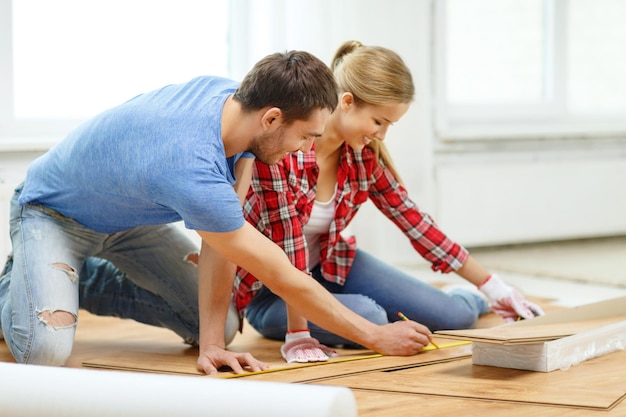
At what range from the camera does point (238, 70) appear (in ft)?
13.5

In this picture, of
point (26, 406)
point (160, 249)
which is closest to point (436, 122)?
point (160, 249)

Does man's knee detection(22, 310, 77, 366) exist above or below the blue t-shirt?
below

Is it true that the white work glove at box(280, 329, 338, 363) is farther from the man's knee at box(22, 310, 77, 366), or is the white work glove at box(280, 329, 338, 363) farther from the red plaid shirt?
the man's knee at box(22, 310, 77, 366)

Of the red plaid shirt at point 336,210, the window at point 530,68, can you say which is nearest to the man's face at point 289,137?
the red plaid shirt at point 336,210

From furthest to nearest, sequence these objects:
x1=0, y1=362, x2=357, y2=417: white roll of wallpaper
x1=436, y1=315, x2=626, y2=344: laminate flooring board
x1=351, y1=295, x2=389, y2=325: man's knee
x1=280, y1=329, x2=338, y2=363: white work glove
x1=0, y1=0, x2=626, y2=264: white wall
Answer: x1=0, y1=0, x2=626, y2=264: white wall → x1=351, y1=295, x2=389, y2=325: man's knee → x1=280, y1=329, x2=338, y2=363: white work glove → x1=436, y1=315, x2=626, y2=344: laminate flooring board → x1=0, y1=362, x2=357, y2=417: white roll of wallpaper

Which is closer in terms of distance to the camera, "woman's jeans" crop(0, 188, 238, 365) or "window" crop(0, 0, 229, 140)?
"woman's jeans" crop(0, 188, 238, 365)

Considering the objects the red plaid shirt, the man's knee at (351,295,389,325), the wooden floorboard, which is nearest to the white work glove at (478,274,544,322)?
the red plaid shirt

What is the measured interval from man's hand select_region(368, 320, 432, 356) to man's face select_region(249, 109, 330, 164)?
0.54m

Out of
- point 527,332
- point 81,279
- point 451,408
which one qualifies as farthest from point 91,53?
point 451,408

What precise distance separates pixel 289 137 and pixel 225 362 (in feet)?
1.86

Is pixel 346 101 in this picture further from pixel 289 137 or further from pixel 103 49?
pixel 103 49

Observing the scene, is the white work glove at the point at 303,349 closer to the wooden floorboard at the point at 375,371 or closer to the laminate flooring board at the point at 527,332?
the wooden floorboard at the point at 375,371

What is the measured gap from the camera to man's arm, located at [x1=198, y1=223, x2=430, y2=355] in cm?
→ 211

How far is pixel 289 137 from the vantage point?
2.12 metres
